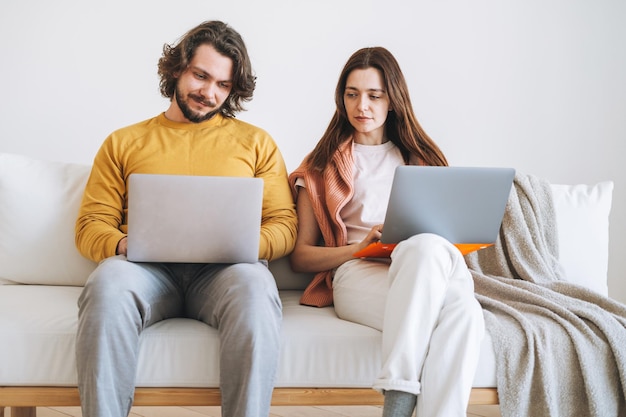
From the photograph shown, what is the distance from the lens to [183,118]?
76.6 inches

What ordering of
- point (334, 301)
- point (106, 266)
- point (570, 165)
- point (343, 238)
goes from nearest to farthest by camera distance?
point (106, 266) → point (334, 301) → point (343, 238) → point (570, 165)

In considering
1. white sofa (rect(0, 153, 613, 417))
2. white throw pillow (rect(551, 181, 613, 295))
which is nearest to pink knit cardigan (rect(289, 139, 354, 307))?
white sofa (rect(0, 153, 613, 417))

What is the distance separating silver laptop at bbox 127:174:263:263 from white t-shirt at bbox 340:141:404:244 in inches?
19.8

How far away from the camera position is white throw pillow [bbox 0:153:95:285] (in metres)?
1.92

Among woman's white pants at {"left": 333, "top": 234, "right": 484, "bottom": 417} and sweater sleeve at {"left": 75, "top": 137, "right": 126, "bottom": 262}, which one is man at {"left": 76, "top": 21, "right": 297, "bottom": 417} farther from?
woman's white pants at {"left": 333, "top": 234, "right": 484, "bottom": 417}

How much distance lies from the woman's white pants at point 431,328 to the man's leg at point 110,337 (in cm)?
50

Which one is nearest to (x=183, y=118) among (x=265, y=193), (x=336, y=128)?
(x=265, y=193)

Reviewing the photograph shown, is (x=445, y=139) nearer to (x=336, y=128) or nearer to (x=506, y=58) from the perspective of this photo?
(x=506, y=58)

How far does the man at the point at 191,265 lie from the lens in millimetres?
1348

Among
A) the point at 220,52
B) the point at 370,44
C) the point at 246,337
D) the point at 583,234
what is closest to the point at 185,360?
the point at 246,337

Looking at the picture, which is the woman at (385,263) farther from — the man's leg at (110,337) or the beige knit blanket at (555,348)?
the man's leg at (110,337)

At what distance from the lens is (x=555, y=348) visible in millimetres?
1506

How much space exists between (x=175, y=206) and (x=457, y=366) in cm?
67

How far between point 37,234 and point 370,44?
1427mm
